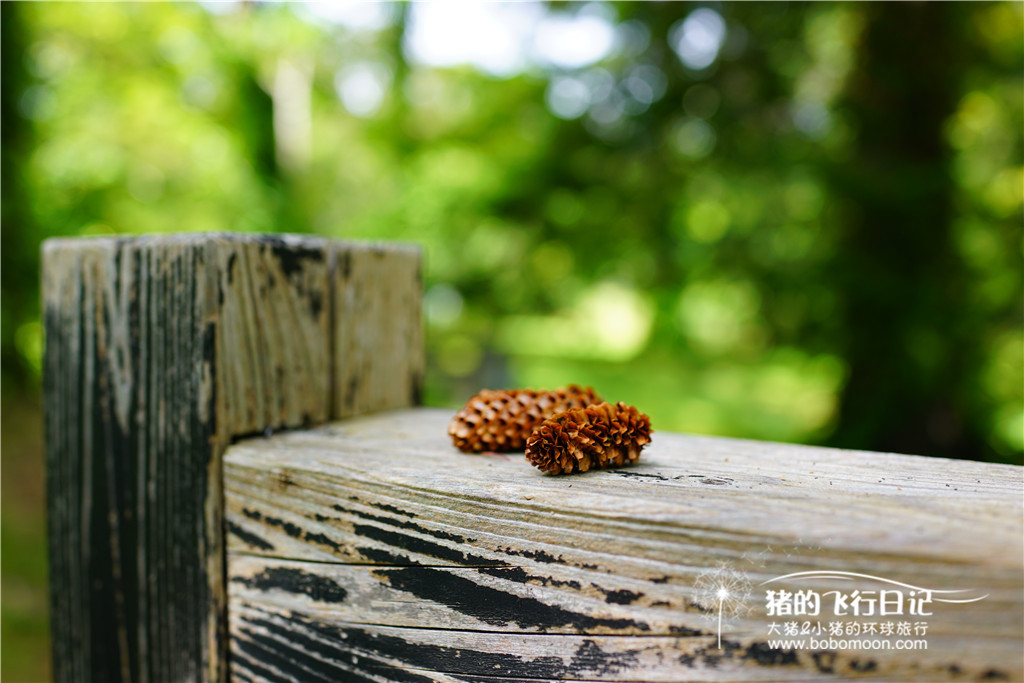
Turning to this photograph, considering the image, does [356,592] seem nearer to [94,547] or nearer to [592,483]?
[592,483]

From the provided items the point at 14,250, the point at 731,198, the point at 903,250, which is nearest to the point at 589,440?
the point at 731,198

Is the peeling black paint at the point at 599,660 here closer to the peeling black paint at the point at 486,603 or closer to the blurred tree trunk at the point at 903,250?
the peeling black paint at the point at 486,603

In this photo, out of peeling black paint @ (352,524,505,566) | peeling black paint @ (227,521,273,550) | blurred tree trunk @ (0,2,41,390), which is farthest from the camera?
blurred tree trunk @ (0,2,41,390)

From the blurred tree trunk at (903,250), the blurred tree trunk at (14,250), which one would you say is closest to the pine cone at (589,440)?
the blurred tree trunk at (903,250)

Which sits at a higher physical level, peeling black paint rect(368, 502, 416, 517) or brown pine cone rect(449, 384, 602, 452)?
brown pine cone rect(449, 384, 602, 452)

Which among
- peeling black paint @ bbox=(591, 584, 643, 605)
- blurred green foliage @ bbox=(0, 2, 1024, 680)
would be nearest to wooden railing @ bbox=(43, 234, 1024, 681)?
peeling black paint @ bbox=(591, 584, 643, 605)

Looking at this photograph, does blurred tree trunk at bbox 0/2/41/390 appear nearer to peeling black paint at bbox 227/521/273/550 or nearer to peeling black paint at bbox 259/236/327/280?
peeling black paint at bbox 259/236/327/280

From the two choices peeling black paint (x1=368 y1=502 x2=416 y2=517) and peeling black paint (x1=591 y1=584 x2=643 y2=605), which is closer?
peeling black paint (x1=591 y1=584 x2=643 y2=605)
